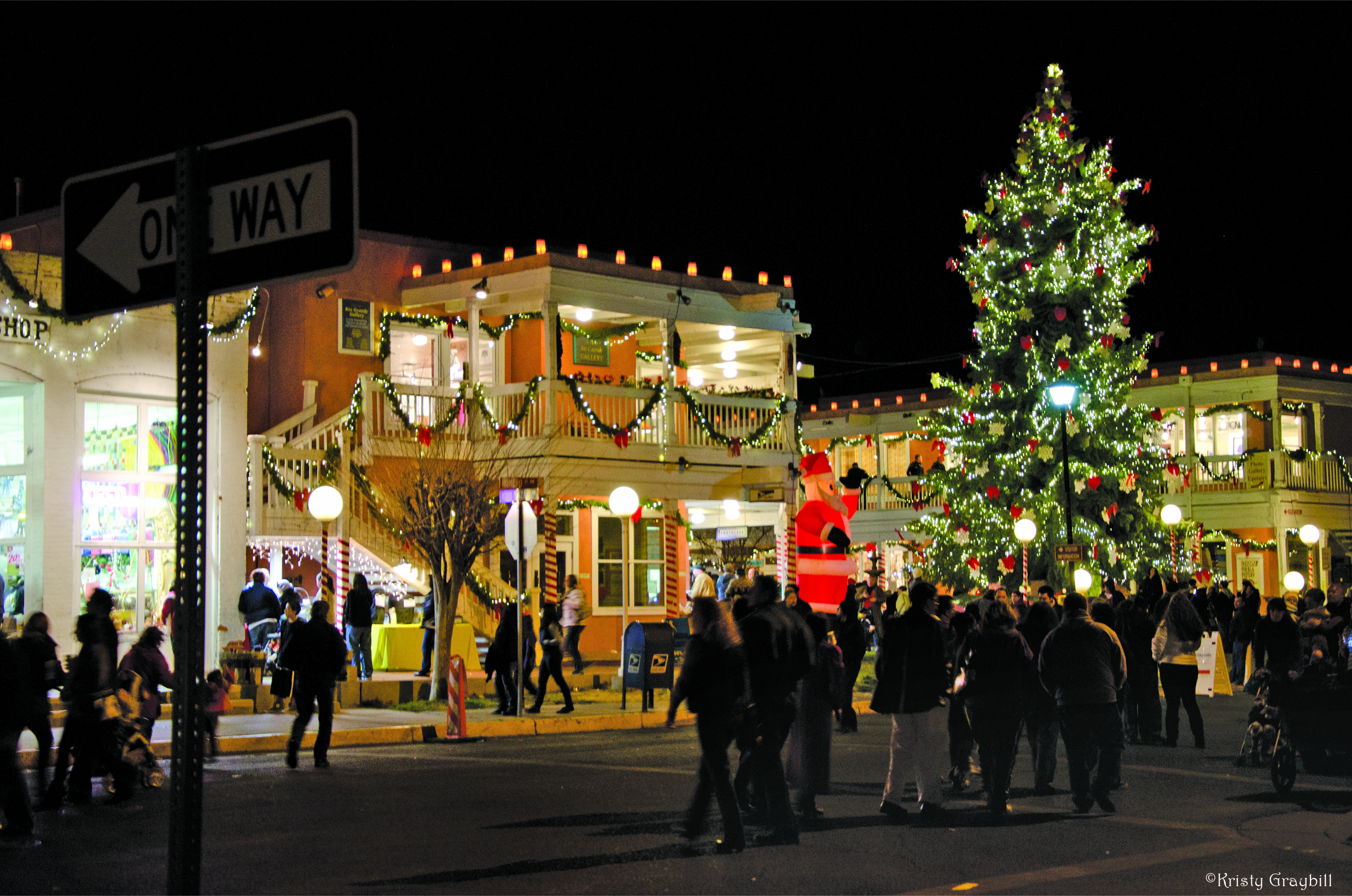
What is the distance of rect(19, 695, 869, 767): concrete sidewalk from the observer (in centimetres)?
1647

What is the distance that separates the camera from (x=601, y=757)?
15.5 meters

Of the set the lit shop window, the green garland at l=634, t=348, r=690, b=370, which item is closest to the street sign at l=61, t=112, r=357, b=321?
the lit shop window

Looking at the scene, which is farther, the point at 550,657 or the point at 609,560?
the point at 609,560

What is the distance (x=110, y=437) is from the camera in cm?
2088

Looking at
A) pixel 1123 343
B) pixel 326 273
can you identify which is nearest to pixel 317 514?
pixel 326 273

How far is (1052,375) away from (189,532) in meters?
27.2

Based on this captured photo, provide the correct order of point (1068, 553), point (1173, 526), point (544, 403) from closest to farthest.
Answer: point (1068, 553)
point (544, 403)
point (1173, 526)

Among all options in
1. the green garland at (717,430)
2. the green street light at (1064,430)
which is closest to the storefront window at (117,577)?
the green garland at (717,430)

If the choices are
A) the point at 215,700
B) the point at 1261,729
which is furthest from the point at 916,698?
the point at 215,700

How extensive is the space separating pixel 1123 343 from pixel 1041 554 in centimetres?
522

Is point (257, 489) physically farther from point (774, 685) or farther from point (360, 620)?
point (774, 685)

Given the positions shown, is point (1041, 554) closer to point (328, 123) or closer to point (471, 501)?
point (471, 501)

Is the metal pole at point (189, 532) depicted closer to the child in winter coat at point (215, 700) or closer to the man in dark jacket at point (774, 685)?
the man in dark jacket at point (774, 685)

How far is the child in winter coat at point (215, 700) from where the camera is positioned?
14844 millimetres
